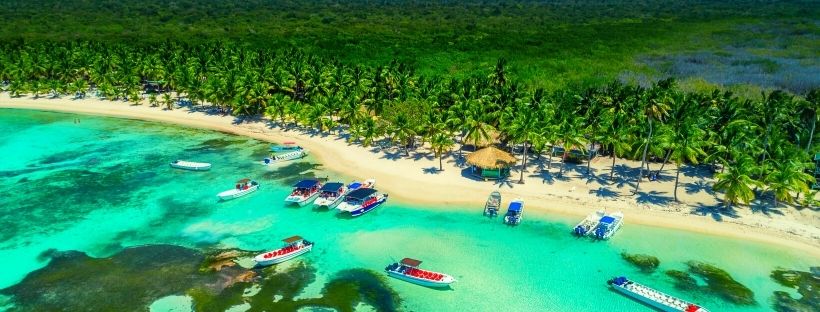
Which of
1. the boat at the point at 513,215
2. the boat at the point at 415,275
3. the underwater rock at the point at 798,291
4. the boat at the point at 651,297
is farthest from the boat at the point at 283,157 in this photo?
the underwater rock at the point at 798,291

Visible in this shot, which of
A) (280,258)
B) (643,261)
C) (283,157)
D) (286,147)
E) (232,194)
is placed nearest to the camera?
(280,258)

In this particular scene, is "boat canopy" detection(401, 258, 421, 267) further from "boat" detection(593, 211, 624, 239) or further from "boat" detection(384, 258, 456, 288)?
"boat" detection(593, 211, 624, 239)

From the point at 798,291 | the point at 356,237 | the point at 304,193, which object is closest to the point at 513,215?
the point at 356,237

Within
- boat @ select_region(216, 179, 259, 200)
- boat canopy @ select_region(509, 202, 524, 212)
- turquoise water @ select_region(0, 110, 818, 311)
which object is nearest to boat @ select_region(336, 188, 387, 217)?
turquoise water @ select_region(0, 110, 818, 311)

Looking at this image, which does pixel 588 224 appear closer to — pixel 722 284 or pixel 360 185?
pixel 722 284

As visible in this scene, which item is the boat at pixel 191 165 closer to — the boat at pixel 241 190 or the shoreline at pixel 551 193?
the boat at pixel 241 190

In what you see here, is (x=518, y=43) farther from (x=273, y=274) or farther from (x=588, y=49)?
(x=273, y=274)

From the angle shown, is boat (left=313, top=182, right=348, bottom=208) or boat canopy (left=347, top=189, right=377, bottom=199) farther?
boat (left=313, top=182, right=348, bottom=208)
